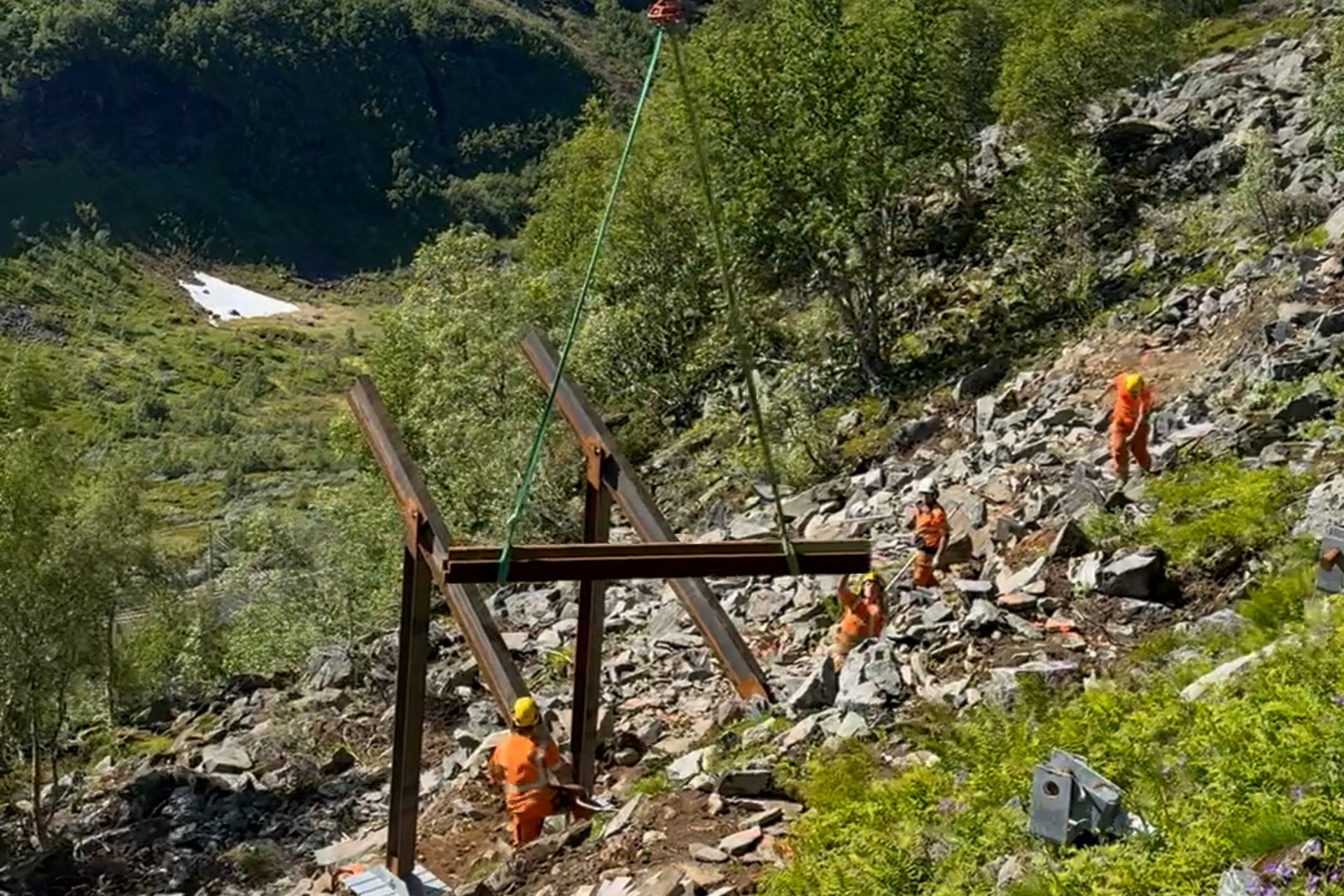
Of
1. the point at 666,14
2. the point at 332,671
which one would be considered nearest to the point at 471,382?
the point at 332,671

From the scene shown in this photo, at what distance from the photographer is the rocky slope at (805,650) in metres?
10.2

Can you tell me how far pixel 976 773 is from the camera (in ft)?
24.5

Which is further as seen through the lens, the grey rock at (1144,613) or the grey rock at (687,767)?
the grey rock at (1144,613)

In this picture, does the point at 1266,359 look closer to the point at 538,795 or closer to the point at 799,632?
the point at 799,632

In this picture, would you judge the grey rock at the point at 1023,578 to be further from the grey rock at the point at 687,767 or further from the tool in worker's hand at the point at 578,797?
the tool in worker's hand at the point at 578,797

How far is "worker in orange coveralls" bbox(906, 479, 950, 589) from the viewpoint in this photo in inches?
588

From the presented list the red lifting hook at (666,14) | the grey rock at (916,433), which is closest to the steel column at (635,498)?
the red lifting hook at (666,14)

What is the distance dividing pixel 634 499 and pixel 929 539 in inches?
214

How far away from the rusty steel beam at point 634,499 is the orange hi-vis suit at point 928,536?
11.9 ft

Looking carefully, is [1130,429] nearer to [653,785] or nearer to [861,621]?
[861,621]

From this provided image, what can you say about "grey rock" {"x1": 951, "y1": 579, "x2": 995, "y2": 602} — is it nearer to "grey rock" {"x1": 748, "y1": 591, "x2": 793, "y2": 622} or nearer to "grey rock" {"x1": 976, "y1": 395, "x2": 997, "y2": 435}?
"grey rock" {"x1": 748, "y1": 591, "x2": 793, "y2": 622}

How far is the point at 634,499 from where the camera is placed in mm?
11031

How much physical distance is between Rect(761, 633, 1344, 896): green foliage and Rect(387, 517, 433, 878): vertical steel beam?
133 inches

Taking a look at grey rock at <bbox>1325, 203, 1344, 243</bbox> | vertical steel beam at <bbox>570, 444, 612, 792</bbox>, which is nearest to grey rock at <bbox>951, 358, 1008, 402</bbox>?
grey rock at <bbox>1325, 203, 1344, 243</bbox>
